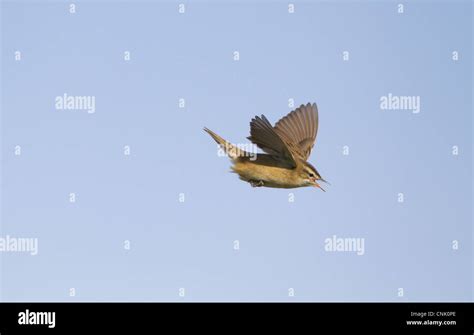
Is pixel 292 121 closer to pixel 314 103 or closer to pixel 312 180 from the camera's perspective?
pixel 314 103

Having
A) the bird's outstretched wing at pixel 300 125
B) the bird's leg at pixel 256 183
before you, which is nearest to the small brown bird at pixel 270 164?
the bird's leg at pixel 256 183

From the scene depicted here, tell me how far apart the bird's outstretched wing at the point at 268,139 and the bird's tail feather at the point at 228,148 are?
16.8 inches

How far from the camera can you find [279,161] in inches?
370

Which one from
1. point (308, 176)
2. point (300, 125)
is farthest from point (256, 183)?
point (300, 125)

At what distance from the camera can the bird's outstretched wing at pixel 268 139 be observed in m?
8.63

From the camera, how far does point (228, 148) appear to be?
963 cm

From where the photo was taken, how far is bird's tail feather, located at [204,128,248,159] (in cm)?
954

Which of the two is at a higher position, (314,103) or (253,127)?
(314,103)

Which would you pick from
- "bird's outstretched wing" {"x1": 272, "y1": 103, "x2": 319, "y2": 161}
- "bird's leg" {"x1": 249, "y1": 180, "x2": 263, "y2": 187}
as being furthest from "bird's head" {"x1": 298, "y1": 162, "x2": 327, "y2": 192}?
"bird's outstretched wing" {"x1": 272, "y1": 103, "x2": 319, "y2": 161}

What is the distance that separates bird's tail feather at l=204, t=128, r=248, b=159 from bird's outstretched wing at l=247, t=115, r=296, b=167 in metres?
0.43

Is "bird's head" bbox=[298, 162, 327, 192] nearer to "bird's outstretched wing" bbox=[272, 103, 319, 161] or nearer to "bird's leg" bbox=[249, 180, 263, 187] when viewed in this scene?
"bird's leg" bbox=[249, 180, 263, 187]
